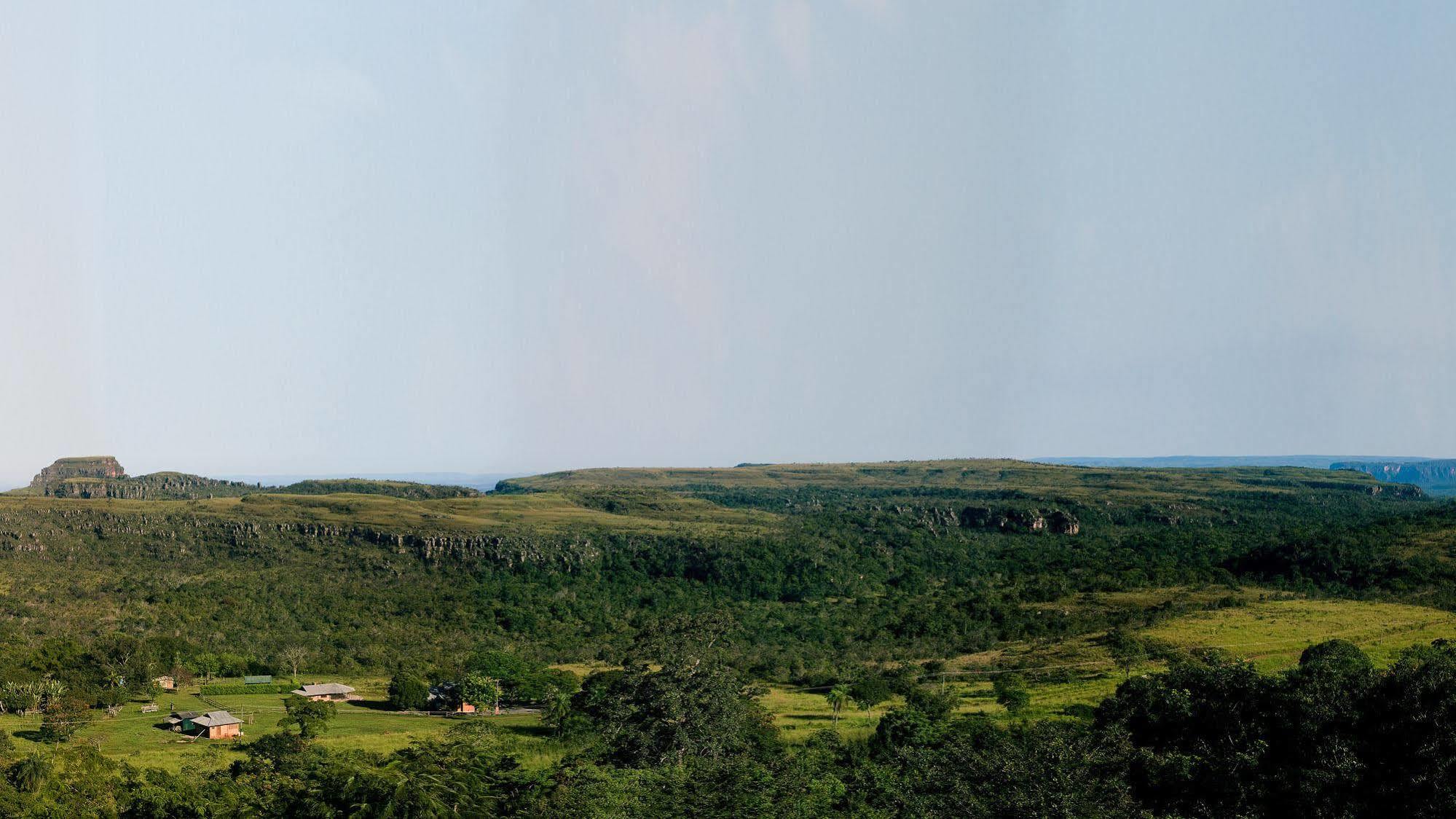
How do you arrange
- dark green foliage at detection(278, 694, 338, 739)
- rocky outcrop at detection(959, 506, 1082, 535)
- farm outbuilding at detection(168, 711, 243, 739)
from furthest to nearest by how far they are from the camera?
rocky outcrop at detection(959, 506, 1082, 535)
farm outbuilding at detection(168, 711, 243, 739)
dark green foliage at detection(278, 694, 338, 739)

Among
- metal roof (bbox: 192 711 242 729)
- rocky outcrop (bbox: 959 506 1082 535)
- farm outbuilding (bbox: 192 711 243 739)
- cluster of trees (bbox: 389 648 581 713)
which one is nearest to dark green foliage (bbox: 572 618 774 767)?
cluster of trees (bbox: 389 648 581 713)

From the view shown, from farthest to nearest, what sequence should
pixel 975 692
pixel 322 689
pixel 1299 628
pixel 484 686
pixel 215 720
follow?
pixel 1299 628, pixel 322 689, pixel 975 692, pixel 484 686, pixel 215 720

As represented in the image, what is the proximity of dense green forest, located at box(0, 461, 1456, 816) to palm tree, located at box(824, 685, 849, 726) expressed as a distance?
5181mm

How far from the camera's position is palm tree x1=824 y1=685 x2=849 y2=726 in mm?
69562

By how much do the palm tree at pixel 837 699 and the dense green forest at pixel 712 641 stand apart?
5.18m

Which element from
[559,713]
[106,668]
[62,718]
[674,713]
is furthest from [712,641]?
[106,668]

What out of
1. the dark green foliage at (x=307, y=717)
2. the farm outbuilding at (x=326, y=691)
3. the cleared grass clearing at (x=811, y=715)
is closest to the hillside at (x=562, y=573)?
the cleared grass clearing at (x=811, y=715)

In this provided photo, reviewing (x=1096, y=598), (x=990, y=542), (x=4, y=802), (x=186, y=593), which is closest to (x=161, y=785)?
(x=4, y=802)

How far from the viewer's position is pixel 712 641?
176 ft

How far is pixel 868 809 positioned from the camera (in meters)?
36.8

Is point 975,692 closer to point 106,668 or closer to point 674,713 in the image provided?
point 674,713

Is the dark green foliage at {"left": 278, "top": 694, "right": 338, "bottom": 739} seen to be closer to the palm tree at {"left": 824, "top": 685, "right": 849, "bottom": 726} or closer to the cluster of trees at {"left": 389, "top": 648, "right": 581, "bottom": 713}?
the cluster of trees at {"left": 389, "top": 648, "right": 581, "bottom": 713}

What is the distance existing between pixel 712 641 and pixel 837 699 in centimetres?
1993

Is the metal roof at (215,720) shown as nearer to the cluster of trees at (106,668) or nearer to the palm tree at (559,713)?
the cluster of trees at (106,668)
